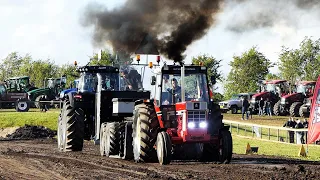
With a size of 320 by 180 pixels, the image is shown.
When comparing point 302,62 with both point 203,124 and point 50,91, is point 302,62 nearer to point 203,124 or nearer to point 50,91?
point 50,91

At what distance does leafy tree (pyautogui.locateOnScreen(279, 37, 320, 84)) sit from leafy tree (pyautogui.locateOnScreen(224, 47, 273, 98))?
2.53 metres

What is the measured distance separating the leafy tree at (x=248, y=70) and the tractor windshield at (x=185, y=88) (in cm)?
5284

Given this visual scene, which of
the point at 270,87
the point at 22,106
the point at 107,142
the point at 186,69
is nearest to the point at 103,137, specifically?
the point at 107,142

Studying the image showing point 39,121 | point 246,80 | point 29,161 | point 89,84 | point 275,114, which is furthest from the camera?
point 246,80

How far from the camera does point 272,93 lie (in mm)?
51562

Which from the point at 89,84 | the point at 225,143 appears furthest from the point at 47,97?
the point at 225,143

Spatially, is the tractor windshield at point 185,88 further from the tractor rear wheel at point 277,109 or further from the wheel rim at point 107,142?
the tractor rear wheel at point 277,109

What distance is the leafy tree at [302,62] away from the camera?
Answer: 6450cm

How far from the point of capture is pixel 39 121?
38.1 metres

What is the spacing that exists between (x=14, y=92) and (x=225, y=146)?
139 ft

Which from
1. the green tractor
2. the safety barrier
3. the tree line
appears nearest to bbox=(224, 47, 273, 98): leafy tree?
the tree line

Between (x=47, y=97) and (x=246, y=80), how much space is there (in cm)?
2563

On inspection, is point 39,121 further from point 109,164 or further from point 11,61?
point 11,61

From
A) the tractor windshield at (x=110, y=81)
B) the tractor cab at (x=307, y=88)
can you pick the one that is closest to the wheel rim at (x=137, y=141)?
the tractor windshield at (x=110, y=81)
